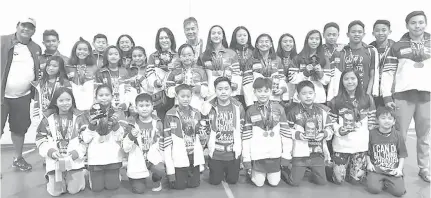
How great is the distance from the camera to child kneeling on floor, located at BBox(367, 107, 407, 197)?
129 inches

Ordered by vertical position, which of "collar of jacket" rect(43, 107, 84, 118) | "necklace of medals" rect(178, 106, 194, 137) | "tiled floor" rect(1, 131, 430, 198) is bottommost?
"tiled floor" rect(1, 131, 430, 198)

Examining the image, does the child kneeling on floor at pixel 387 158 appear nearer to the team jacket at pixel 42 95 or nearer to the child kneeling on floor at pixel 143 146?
the child kneeling on floor at pixel 143 146

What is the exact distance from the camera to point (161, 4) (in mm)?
5496

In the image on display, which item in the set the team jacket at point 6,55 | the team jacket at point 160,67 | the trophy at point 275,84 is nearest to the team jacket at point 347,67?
the trophy at point 275,84

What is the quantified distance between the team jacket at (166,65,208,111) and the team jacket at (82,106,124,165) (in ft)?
2.38

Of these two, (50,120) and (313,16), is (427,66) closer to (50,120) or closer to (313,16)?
(313,16)

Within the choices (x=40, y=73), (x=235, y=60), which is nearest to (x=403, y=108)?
(x=235, y=60)

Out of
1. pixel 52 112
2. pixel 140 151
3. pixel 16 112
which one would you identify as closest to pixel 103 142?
pixel 140 151

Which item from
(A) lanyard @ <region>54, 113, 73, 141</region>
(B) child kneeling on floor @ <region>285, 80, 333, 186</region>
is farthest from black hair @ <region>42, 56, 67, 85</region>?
(B) child kneeling on floor @ <region>285, 80, 333, 186</region>

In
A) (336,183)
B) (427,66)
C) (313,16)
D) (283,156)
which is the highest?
(313,16)

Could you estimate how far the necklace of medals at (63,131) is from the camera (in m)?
3.33

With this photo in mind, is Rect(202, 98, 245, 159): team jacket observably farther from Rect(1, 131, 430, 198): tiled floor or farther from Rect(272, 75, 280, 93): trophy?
Rect(272, 75, 280, 93): trophy

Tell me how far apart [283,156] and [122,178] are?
1709 millimetres

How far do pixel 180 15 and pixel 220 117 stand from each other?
2.59 metres
